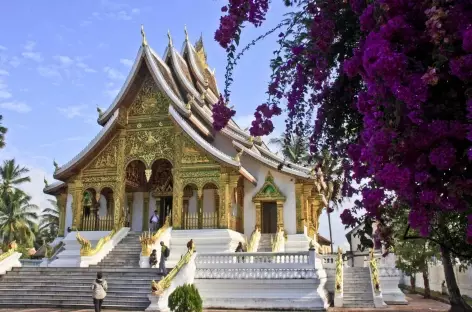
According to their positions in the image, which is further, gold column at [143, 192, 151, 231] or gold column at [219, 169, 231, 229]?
gold column at [143, 192, 151, 231]

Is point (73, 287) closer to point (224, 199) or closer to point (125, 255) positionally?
point (125, 255)

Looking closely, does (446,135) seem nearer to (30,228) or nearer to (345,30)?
(345,30)

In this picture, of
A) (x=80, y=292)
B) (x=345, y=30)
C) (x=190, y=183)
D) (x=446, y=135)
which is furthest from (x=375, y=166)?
(x=190, y=183)

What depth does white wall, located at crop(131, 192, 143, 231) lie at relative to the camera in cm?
1803

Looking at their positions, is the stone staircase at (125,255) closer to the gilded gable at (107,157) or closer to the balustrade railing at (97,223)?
the balustrade railing at (97,223)

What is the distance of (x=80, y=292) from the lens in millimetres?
11898

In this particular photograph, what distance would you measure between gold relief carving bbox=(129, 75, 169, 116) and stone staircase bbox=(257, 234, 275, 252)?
573 centimetres

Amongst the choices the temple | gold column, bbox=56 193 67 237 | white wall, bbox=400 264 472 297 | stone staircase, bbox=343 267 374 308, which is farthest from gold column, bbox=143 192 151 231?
white wall, bbox=400 264 472 297

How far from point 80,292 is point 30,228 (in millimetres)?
30656

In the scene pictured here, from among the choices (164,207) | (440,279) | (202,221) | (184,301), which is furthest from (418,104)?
(440,279)

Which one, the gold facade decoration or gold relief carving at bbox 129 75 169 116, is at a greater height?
gold relief carving at bbox 129 75 169 116

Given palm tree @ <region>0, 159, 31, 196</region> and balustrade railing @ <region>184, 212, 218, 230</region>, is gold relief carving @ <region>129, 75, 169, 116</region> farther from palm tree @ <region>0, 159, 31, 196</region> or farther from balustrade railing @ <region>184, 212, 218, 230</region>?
palm tree @ <region>0, 159, 31, 196</region>

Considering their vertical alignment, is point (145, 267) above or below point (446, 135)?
below

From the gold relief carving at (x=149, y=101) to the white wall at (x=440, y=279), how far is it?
12.3 meters
